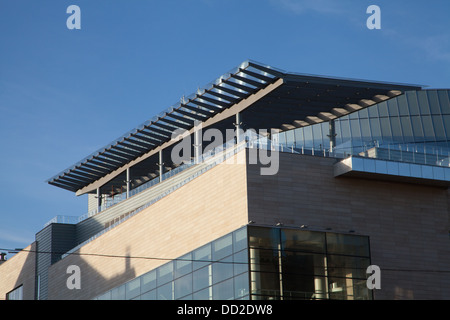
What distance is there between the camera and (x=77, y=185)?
234 feet

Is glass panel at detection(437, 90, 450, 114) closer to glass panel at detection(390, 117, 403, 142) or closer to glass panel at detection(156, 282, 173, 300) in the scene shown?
glass panel at detection(390, 117, 403, 142)

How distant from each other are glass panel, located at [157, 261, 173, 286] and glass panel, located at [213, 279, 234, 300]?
200 inches

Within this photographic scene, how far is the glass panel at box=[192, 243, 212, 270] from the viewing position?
42.9 metres

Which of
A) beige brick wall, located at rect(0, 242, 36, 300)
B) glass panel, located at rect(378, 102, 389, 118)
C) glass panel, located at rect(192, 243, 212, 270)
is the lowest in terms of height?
glass panel, located at rect(192, 243, 212, 270)

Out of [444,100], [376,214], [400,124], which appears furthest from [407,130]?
[376,214]

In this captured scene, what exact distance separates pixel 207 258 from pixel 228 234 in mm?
2109

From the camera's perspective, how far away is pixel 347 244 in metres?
42.4

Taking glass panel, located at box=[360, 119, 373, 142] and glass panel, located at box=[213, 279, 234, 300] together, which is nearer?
glass panel, located at box=[213, 279, 234, 300]

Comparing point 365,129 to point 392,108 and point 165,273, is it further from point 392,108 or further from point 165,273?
point 165,273

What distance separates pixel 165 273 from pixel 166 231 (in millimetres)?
3668

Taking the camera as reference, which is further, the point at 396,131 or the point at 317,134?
the point at 317,134

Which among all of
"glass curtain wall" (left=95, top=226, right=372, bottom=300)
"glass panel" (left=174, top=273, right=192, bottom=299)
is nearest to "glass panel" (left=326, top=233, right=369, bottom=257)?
"glass curtain wall" (left=95, top=226, right=372, bottom=300)

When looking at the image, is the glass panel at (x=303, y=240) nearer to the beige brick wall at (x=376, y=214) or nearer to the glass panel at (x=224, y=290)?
the beige brick wall at (x=376, y=214)

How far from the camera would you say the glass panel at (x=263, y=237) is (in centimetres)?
4056
